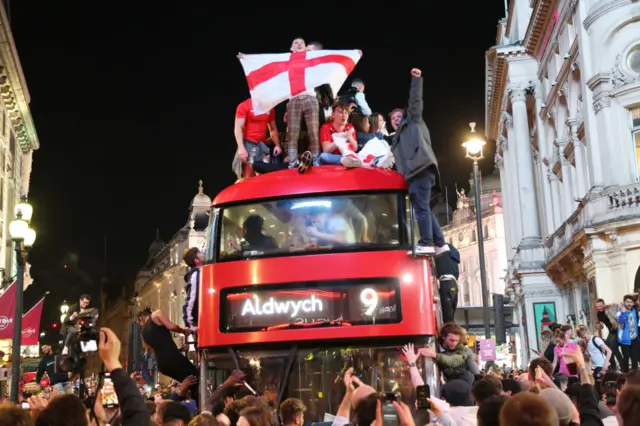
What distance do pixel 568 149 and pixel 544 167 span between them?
6.32m

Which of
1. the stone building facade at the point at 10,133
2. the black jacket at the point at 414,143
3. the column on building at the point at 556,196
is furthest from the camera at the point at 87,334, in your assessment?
the stone building facade at the point at 10,133

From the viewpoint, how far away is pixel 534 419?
3984 mm

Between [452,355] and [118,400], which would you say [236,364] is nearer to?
[452,355]

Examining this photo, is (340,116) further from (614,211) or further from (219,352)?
(614,211)

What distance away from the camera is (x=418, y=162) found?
11.8m

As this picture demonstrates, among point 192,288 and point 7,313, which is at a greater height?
point 7,313

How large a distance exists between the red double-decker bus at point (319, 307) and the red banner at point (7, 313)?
1224 centimetres

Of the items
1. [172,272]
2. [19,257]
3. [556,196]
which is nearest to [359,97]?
[19,257]

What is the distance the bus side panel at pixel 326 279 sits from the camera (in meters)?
10.5

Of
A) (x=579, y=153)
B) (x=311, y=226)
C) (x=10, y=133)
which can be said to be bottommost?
(x=311, y=226)

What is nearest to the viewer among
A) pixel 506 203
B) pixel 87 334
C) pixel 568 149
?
pixel 87 334

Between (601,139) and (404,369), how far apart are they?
20995 millimetres

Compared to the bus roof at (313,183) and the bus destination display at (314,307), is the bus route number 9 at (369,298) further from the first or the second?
the bus roof at (313,183)

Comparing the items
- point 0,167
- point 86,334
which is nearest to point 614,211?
point 86,334
